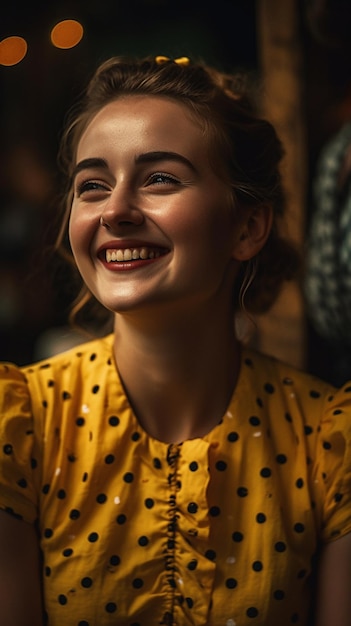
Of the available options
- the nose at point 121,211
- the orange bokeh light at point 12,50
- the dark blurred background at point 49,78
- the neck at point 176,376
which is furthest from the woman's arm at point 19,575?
the orange bokeh light at point 12,50

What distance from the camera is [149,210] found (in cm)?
130

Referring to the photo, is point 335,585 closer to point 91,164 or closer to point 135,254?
point 135,254

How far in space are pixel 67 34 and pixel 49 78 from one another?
0.24m

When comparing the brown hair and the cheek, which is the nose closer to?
the cheek

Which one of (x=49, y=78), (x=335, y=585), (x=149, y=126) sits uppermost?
(x=49, y=78)

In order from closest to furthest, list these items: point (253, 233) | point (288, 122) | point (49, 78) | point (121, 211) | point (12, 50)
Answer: point (121, 211) → point (253, 233) → point (288, 122) → point (12, 50) → point (49, 78)

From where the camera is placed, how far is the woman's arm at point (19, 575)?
1280 mm

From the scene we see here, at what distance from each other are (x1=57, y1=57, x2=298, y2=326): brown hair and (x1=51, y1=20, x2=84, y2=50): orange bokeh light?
162 cm

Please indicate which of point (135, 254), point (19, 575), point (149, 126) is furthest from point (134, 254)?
point (19, 575)

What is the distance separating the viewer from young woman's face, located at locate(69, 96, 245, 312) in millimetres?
1292

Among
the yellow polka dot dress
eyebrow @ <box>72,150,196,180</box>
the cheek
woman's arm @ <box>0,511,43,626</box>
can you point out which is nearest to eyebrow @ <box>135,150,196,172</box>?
eyebrow @ <box>72,150,196,180</box>

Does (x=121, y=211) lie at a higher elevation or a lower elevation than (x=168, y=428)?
higher

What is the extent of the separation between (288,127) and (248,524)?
4.06ft

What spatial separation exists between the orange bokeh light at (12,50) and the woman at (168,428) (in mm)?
1665
